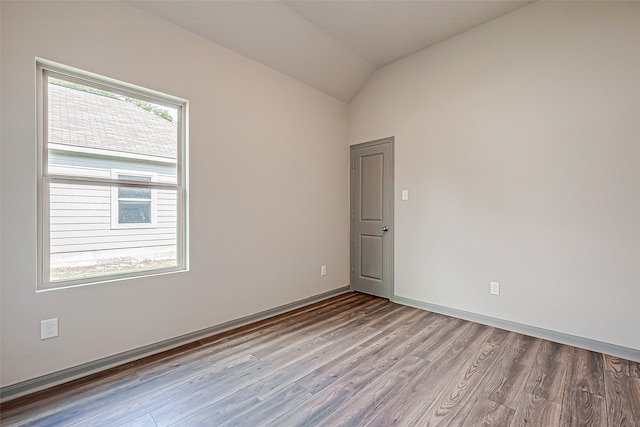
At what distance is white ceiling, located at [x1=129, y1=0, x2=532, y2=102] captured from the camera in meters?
2.56

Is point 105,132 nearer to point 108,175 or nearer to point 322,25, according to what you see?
point 108,175

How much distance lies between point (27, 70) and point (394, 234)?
11.9 feet

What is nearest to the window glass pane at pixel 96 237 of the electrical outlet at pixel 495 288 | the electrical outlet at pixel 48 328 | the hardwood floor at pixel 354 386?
the electrical outlet at pixel 48 328

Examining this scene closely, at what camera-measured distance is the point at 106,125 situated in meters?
2.26

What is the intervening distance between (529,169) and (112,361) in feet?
12.8

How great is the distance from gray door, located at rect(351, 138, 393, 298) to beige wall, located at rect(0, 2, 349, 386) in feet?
0.59

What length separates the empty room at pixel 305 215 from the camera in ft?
6.04

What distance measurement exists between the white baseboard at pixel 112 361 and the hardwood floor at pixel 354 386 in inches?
2.3

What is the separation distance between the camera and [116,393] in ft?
6.17

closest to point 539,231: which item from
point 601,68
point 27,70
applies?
point 601,68

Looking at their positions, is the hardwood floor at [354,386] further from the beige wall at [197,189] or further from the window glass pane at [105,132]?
the window glass pane at [105,132]

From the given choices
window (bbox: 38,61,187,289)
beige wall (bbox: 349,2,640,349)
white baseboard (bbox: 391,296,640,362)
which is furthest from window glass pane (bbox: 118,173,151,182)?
white baseboard (bbox: 391,296,640,362)

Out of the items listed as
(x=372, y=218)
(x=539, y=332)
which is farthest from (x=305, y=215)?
(x=539, y=332)

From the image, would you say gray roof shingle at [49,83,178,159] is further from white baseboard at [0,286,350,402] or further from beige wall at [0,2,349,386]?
white baseboard at [0,286,350,402]
